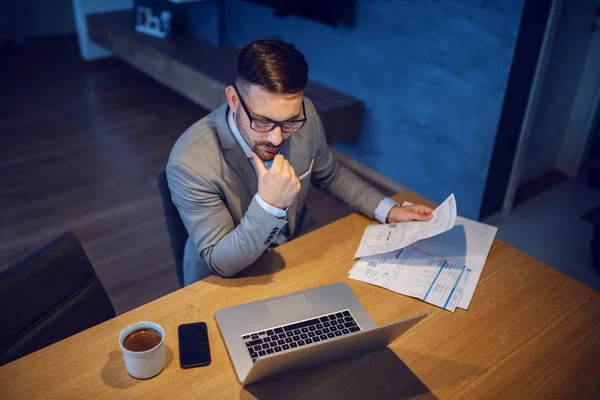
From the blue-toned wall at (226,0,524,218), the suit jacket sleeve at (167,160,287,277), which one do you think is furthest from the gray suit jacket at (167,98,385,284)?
the blue-toned wall at (226,0,524,218)

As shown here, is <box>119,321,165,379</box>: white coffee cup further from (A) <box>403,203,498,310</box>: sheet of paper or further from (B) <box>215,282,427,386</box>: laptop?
(A) <box>403,203,498,310</box>: sheet of paper

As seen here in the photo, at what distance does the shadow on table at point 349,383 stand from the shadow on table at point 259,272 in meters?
0.31

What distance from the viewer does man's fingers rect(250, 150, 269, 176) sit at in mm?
1414

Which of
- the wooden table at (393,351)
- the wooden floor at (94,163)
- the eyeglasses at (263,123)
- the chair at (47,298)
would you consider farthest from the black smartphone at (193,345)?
the wooden floor at (94,163)

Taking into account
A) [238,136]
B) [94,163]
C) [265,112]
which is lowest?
[94,163]

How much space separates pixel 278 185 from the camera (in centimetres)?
136

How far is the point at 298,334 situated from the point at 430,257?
463 millimetres

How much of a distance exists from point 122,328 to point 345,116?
230 cm

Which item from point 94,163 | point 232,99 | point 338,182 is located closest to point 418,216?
point 338,182

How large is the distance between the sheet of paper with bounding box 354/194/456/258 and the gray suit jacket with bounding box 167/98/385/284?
4.1 inches

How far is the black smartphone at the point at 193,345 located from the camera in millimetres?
1144

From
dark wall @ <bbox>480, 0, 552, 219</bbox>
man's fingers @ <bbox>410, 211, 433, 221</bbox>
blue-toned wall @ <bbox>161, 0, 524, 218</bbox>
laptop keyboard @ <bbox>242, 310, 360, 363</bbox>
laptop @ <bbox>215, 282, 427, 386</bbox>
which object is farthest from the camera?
blue-toned wall @ <bbox>161, 0, 524, 218</bbox>

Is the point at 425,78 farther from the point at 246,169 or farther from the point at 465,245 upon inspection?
the point at 246,169

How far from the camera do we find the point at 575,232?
2.99 m
